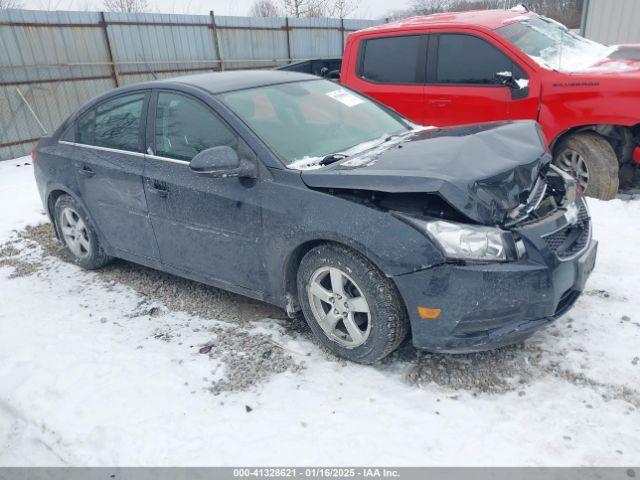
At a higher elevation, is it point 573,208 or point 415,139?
point 415,139

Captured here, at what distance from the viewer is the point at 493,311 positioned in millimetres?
2570

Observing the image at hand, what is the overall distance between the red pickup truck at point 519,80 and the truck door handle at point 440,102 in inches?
0.4

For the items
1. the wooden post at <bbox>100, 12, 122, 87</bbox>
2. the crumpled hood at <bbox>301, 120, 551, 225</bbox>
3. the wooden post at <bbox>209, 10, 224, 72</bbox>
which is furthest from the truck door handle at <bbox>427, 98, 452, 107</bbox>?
the wooden post at <bbox>209, 10, 224, 72</bbox>

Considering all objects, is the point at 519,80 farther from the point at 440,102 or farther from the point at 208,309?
the point at 208,309

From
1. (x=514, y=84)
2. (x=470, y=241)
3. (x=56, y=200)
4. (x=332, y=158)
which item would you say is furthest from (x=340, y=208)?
(x=514, y=84)

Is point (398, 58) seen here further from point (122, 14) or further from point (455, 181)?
point (122, 14)

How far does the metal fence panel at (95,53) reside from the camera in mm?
9883

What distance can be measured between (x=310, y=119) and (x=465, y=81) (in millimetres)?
2697

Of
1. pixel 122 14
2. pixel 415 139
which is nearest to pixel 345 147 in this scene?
pixel 415 139

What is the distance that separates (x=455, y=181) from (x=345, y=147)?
3.36ft

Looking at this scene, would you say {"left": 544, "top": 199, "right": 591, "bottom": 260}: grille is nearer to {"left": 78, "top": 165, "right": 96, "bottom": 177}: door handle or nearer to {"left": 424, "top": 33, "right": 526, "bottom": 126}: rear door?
{"left": 424, "top": 33, "right": 526, "bottom": 126}: rear door

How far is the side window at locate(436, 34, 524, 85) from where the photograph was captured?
5273 millimetres

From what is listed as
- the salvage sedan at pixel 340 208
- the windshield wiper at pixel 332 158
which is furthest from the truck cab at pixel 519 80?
the windshield wiper at pixel 332 158

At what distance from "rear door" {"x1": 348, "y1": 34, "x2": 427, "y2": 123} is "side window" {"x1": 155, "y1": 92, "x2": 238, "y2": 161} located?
3.10m
